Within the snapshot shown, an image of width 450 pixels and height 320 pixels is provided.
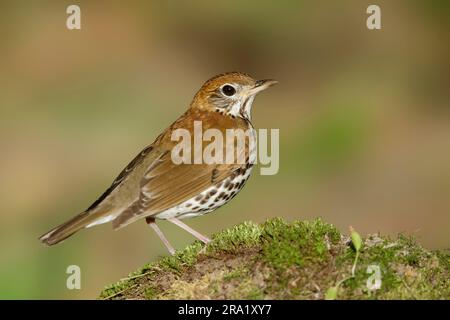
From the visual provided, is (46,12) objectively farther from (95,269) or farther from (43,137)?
(95,269)

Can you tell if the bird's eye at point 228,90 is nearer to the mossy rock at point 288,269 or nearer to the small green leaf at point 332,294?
the mossy rock at point 288,269

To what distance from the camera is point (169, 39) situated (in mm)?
14812

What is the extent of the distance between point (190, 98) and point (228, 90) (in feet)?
18.8

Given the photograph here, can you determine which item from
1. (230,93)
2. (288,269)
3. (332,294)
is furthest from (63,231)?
(332,294)

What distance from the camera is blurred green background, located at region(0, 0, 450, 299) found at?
9.91m

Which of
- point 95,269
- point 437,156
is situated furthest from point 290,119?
point 95,269

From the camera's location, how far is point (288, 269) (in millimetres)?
4703

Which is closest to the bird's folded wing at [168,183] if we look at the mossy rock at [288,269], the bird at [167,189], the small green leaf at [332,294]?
the bird at [167,189]

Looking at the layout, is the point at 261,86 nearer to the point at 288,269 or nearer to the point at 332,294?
the point at 288,269

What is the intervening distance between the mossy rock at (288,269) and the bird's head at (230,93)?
1868mm

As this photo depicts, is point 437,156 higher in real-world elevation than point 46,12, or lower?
lower

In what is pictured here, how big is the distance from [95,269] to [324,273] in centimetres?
496

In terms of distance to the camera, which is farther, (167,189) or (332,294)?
(167,189)

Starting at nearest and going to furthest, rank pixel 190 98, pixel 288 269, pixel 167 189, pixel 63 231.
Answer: pixel 288 269 → pixel 63 231 → pixel 167 189 → pixel 190 98
